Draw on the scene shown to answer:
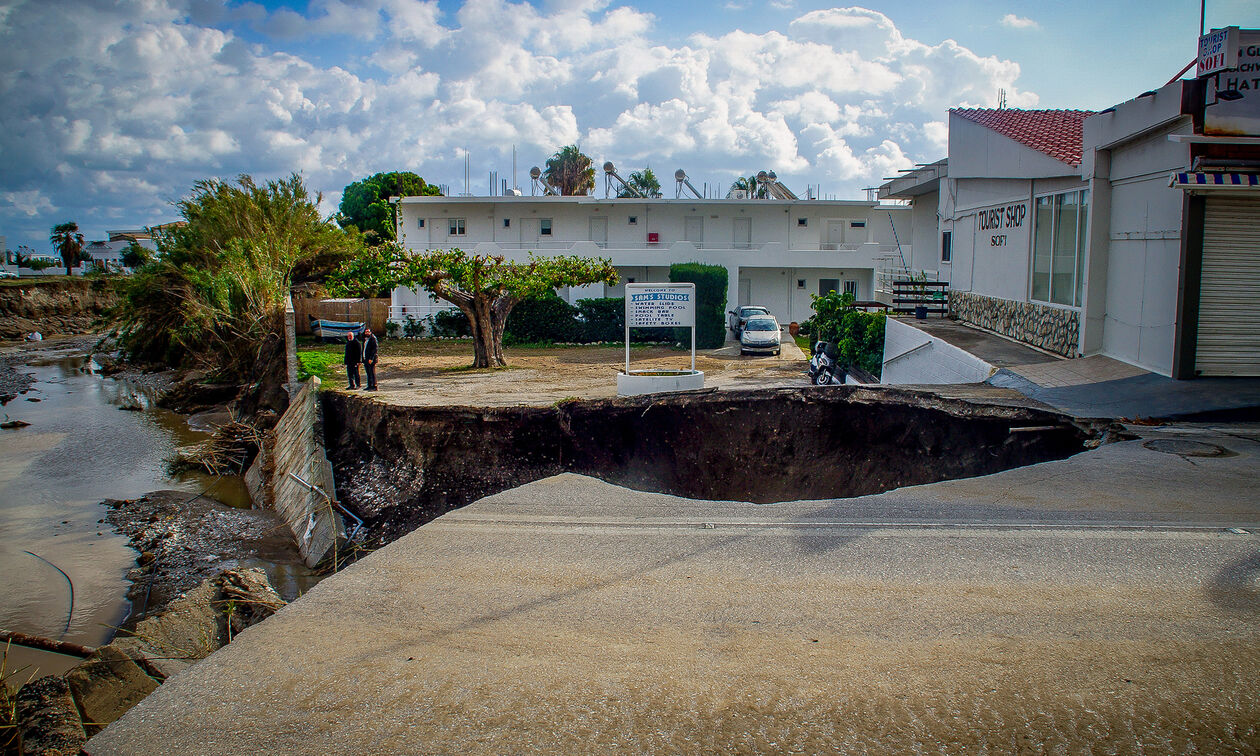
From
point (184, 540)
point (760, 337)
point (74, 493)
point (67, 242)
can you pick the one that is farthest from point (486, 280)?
point (67, 242)

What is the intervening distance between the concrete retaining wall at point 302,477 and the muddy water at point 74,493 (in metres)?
0.77

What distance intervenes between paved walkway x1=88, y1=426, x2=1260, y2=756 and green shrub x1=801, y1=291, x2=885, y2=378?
50.6ft

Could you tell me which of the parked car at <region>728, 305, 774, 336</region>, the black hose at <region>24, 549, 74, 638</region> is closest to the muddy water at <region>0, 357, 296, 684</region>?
the black hose at <region>24, 549, 74, 638</region>

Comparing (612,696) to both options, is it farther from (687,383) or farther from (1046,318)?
(1046,318)

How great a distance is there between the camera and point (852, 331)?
24531mm

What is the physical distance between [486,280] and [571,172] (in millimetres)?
44259

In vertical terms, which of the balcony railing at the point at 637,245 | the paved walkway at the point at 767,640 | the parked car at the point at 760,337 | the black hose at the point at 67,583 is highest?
the balcony railing at the point at 637,245

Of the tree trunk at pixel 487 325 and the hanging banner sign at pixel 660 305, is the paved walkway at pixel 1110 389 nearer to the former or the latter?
the hanging banner sign at pixel 660 305

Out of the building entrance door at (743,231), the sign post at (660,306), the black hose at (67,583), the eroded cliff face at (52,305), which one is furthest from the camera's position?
the eroded cliff face at (52,305)

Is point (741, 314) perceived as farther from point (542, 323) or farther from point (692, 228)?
point (542, 323)

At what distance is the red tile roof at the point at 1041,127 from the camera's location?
17.3m

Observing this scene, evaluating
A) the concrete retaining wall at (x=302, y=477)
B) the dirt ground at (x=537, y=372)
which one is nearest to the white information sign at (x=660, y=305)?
the dirt ground at (x=537, y=372)

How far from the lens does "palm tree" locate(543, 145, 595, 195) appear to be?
65312mm

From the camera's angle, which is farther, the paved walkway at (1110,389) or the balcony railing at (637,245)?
the balcony railing at (637,245)
